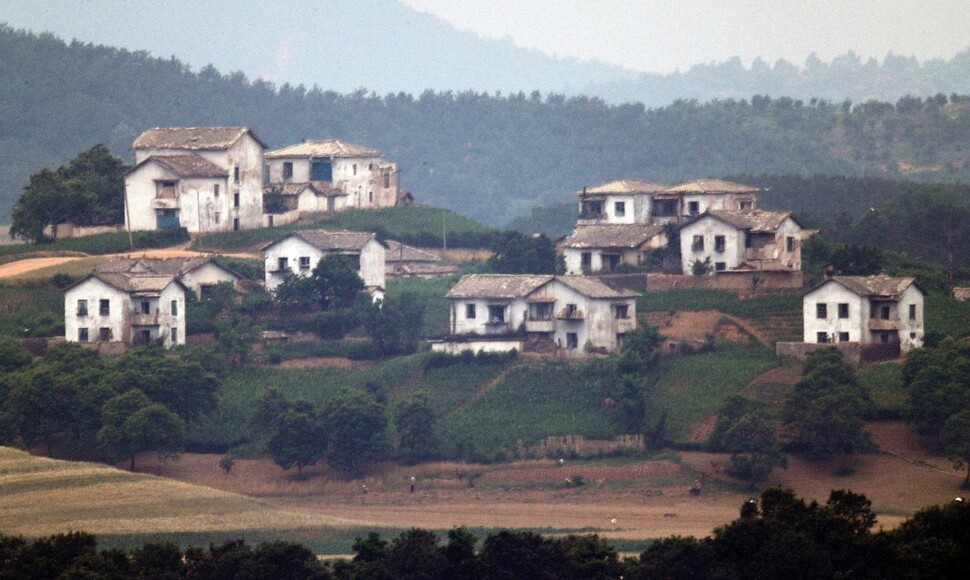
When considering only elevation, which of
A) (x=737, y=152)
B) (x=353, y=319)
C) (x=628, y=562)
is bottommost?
(x=628, y=562)

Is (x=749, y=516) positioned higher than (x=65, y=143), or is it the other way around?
(x=65, y=143)

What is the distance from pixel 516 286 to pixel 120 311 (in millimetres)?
12347

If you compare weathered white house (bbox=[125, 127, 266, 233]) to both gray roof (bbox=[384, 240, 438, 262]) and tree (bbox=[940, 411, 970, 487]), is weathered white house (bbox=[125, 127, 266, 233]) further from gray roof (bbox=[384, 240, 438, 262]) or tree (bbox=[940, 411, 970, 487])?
tree (bbox=[940, 411, 970, 487])

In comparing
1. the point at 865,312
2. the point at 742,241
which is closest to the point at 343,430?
the point at 865,312

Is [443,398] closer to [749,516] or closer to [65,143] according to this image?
[749,516]

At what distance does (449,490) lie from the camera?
63.8 metres

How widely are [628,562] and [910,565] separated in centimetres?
608

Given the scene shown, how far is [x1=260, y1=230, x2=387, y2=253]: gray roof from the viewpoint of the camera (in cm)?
7669

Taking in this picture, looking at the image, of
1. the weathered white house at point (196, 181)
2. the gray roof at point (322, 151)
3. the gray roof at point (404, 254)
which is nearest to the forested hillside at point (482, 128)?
the gray roof at point (322, 151)

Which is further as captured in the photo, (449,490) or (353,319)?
(353,319)

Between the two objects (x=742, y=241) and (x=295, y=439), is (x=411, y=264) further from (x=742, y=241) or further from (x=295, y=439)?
(x=295, y=439)

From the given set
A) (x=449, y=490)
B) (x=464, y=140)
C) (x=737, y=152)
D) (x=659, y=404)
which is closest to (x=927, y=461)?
(x=659, y=404)

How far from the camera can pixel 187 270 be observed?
246 feet

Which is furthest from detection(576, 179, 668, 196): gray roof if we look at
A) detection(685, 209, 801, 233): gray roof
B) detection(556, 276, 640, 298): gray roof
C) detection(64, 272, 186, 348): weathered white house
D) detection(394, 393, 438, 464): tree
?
detection(394, 393, 438, 464): tree
